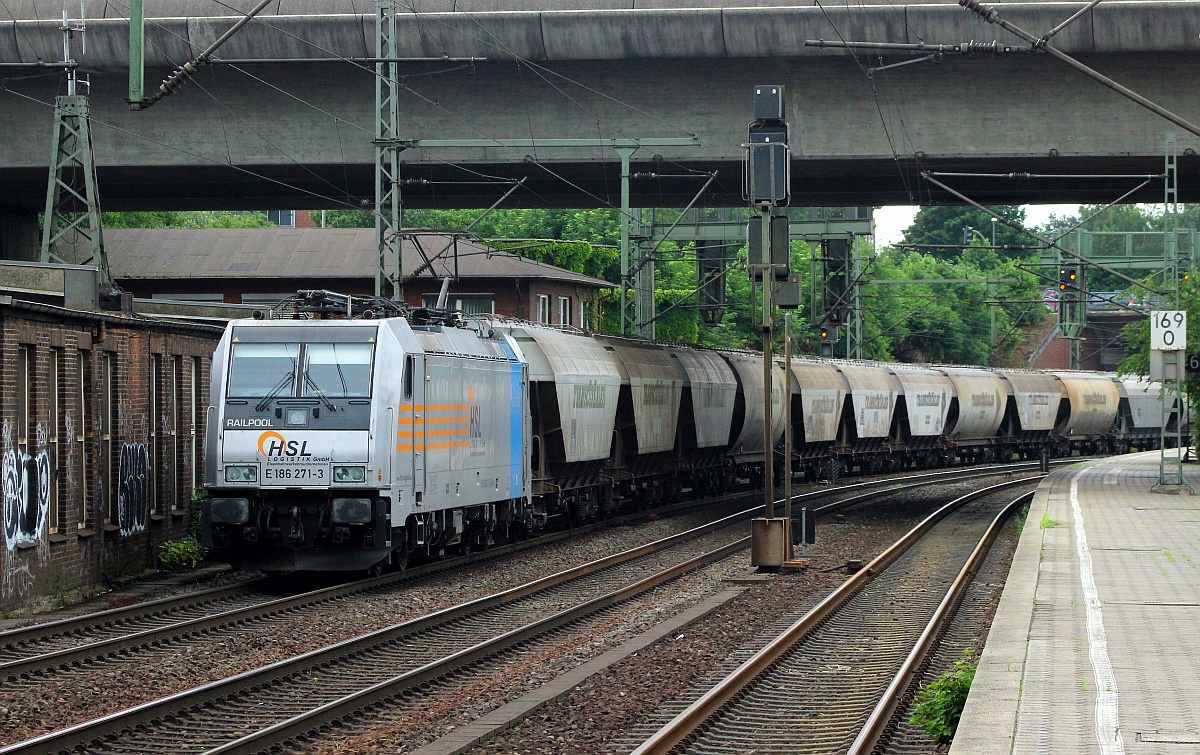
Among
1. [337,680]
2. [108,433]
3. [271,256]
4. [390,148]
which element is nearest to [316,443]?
[108,433]

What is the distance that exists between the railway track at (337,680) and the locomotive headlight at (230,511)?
288cm

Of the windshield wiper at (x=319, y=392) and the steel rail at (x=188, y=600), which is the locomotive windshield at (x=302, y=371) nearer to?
the windshield wiper at (x=319, y=392)

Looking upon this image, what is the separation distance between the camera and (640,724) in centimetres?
1008

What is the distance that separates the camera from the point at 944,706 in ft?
32.3

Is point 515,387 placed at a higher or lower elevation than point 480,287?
lower

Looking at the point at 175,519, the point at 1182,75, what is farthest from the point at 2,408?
the point at 1182,75

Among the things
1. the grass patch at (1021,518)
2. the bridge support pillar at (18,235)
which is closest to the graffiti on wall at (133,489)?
the grass patch at (1021,518)

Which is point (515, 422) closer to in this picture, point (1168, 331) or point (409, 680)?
point (409, 680)

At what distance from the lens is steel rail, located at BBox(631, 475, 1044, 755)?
9.30 m

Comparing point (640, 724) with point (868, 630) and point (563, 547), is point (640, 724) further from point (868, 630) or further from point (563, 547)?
point (563, 547)

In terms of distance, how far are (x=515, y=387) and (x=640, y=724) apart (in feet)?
40.7

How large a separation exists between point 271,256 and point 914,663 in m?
42.2

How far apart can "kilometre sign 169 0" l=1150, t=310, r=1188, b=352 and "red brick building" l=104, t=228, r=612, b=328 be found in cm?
2452

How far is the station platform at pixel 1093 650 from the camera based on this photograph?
8.06 metres
